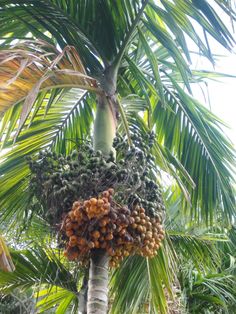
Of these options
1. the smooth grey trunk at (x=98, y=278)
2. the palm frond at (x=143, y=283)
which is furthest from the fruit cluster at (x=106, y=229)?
the palm frond at (x=143, y=283)

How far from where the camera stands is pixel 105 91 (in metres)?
2.90

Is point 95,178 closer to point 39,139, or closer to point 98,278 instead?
point 98,278

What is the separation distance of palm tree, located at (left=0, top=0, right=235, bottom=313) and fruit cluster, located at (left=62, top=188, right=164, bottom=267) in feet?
0.39

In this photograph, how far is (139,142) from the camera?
2666mm

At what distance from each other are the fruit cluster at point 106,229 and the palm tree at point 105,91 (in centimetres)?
12

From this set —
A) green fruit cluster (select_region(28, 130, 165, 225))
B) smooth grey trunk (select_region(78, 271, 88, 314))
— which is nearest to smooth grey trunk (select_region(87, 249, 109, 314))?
green fruit cluster (select_region(28, 130, 165, 225))

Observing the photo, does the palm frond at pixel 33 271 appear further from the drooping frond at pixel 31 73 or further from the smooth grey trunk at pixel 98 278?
the drooping frond at pixel 31 73

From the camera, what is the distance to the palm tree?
2443mm

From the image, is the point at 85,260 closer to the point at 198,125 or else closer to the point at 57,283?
the point at 57,283

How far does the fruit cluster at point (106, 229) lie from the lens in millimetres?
2203

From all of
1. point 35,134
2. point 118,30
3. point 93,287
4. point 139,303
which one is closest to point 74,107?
point 35,134

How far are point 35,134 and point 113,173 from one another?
1.40 meters

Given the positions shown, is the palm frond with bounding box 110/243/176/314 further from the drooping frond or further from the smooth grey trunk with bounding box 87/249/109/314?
the drooping frond

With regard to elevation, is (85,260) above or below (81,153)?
below
